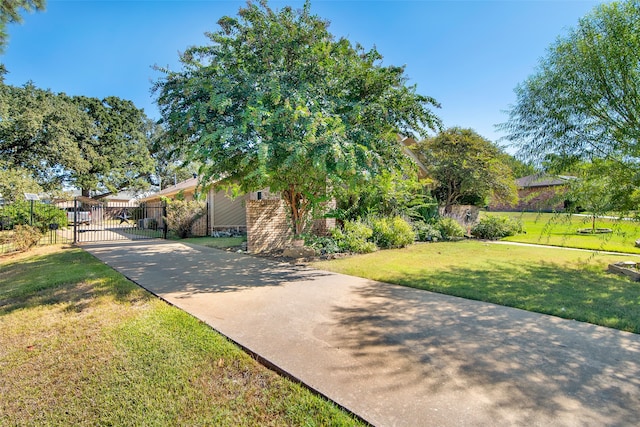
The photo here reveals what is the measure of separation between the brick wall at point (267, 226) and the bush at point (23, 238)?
24.5 ft

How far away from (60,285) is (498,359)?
7.31 metres

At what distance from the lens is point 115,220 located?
31484 millimetres

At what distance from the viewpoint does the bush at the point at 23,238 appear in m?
10.2

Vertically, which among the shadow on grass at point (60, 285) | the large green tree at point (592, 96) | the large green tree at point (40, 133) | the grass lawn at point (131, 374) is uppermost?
the large green tree at point (40, 133)

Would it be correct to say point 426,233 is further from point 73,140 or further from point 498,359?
point 73,140

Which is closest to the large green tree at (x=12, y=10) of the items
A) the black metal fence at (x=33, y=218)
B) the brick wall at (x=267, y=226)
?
the brick wall at (x=267, y=226)

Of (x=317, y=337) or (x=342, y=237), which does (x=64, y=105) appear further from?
(x=317, y=337)

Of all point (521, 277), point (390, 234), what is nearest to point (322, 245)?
point (390, 234)

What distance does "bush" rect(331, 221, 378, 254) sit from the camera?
9773 mm

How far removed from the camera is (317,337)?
3.57 metres

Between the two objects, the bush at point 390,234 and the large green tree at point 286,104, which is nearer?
the large green tree at point 286,104

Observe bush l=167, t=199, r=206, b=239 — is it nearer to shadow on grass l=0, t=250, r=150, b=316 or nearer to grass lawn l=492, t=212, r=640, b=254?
shadow on grass l=0, t=250, r=150, b=316

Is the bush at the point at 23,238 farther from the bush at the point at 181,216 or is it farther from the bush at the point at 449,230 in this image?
the bush at the point at 449,230

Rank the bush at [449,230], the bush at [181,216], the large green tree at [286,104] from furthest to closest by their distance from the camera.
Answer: the bush at [181,216] → the bush at [449,230] → the large green tree at [286,104]
